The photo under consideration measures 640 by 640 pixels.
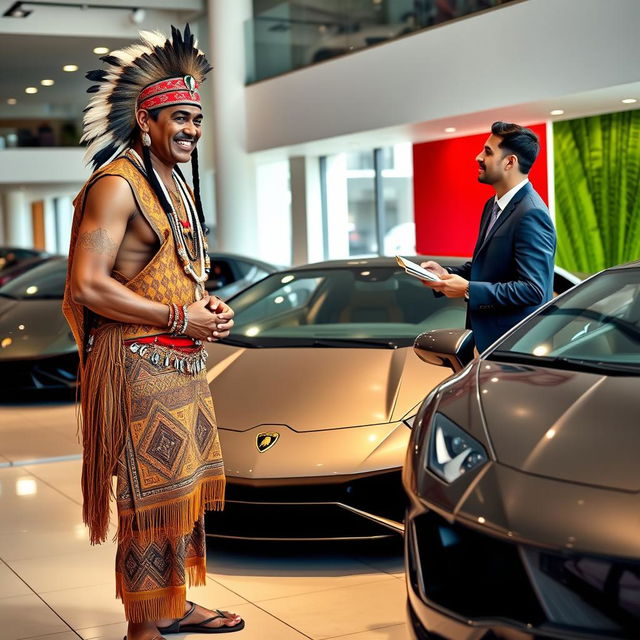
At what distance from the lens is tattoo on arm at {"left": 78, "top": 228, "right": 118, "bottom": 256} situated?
105 inches

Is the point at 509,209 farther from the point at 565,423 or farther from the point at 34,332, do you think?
the point at 34,332

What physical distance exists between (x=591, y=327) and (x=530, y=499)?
3.06 feet

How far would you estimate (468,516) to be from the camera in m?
2.14

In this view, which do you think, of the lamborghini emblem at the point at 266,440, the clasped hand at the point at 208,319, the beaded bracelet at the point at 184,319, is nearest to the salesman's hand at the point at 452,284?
the lamborghini emblem at the point at 266,440

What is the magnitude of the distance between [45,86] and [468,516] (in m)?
20.1

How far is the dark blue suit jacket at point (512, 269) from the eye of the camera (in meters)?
3.43

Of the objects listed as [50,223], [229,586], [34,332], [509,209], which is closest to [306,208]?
[34,332]

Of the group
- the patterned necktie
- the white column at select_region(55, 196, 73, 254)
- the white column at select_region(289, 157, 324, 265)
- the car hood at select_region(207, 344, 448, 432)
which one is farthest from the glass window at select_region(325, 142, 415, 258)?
the white column at select_region(55, 196, 73, 254)

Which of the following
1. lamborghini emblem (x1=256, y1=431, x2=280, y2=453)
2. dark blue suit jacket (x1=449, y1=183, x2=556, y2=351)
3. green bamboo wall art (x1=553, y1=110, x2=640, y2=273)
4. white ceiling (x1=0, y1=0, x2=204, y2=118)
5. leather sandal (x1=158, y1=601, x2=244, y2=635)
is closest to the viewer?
leather sandal (x1=158, y1=601, x2=244, y2=635)

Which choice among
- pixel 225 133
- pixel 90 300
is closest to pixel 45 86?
pixel 225 133

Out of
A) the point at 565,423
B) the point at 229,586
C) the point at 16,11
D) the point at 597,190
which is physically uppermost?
the point at 16,11

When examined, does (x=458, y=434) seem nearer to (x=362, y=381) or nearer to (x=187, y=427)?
(x=187, y=427)

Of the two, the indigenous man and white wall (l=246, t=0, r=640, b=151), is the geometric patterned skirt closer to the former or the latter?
the indigenous man

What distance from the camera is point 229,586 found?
3.51 meters
